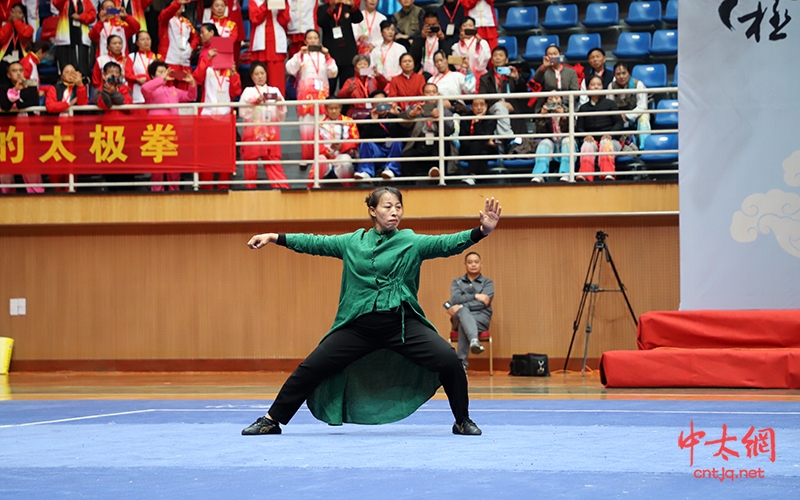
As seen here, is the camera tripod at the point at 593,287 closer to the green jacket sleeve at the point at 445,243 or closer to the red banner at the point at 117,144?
the red banner at the point at 117,144

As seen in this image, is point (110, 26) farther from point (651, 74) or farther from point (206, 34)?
point (651, 74)

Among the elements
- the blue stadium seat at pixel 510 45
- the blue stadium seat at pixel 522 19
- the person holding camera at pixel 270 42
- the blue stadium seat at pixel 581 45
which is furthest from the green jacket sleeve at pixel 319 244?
the blue stadium seat at pixel 522 19

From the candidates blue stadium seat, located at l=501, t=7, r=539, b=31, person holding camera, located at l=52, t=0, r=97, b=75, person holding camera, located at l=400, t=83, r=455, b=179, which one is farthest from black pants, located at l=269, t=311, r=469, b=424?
blue stadium seat, located at l=501, t=7, r=539, b=31

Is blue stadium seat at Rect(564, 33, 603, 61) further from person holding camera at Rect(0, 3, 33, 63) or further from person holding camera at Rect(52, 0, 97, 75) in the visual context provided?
person holding camera at Rect(0, 3, 33, 63)

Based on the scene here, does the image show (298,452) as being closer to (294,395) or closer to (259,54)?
(294,395)

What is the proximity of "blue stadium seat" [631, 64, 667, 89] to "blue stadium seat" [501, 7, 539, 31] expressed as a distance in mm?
2097

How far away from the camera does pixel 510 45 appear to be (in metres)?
16.4

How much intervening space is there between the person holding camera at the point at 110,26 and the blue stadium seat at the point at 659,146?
308 inches

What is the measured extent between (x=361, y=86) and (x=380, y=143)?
0.91 m

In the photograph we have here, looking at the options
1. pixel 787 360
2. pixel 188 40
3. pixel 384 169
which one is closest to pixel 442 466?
pixel 787 360

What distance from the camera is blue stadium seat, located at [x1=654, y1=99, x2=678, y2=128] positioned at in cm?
1447

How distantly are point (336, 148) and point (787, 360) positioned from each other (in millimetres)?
6949

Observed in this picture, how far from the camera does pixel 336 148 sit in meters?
14.7

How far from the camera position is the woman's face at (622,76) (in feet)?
45.8
